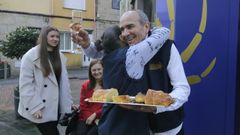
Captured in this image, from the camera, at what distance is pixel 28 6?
19.9 metres

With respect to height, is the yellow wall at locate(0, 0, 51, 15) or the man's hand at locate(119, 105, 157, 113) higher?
the yellow wall at locate(0, 0, 51, 15)

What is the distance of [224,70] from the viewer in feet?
9.11

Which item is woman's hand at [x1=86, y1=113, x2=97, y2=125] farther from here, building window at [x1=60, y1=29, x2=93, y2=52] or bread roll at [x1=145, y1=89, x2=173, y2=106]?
building window at [x1=60, y1=29, x2=93, y2=52]

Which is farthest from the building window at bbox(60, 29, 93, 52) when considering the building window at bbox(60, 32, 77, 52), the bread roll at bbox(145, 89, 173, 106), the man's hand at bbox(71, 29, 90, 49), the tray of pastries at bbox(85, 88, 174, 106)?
the bread roll at bbox(145, 89, 173, 106)

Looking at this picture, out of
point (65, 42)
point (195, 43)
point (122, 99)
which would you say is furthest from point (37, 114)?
point (65, 42)

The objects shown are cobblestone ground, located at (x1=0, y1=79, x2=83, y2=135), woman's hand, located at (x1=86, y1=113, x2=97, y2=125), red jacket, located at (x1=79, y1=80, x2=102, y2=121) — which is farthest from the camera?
cobblestone ground, located at (x1=0, y1=79, x2=83, y2=135)

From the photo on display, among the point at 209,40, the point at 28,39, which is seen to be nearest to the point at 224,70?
the point at 209,40

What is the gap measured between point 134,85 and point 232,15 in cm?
96

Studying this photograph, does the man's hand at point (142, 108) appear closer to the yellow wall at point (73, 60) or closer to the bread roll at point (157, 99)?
the bread roll at point (157, 99)

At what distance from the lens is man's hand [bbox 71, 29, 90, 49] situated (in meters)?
2.52

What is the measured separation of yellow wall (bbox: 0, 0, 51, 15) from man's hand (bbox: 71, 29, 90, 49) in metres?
17.1

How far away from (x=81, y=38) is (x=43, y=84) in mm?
1629

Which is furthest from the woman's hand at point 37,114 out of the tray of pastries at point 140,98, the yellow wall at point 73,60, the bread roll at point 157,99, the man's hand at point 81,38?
the yellow wall at point 73,60

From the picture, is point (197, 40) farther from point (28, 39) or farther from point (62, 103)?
point (28, 39)
